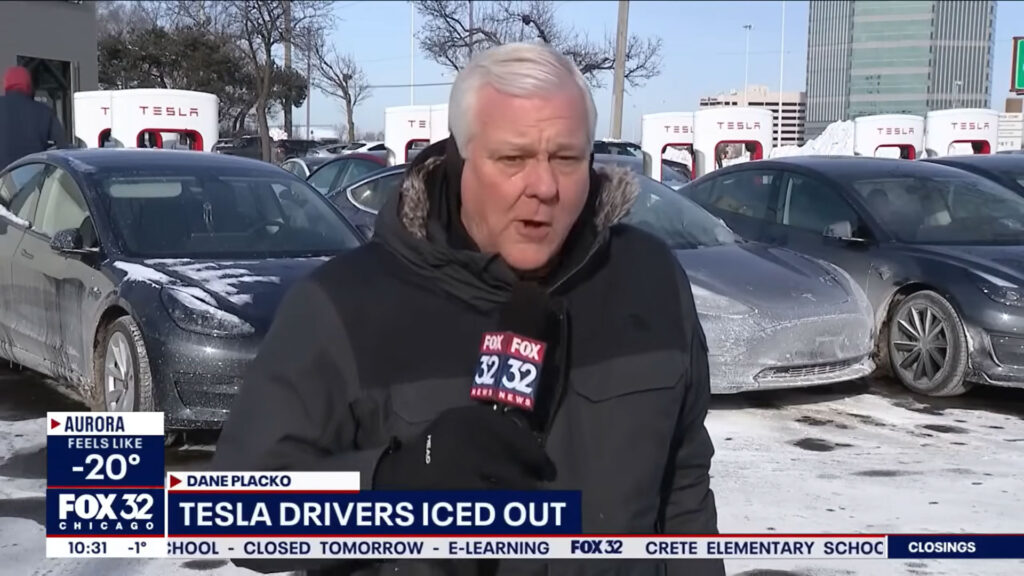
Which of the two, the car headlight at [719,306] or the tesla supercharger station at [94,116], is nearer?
the car headlight at [719,306]

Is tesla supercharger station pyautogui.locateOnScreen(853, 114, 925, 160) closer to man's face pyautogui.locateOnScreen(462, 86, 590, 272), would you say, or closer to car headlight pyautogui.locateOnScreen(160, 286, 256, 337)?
car headlight pyautogui.locateOnScreen(160, 286, 256, 337)

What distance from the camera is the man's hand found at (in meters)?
1.60

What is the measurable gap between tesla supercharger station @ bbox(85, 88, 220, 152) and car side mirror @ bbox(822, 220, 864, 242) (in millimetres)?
A: 7808

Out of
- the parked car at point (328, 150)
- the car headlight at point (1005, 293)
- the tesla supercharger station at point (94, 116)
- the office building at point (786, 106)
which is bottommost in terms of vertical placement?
the car headlight at point (1005, 293)

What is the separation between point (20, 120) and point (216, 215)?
3661 mm

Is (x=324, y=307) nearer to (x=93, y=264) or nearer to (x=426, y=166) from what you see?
(x=426, y=166)

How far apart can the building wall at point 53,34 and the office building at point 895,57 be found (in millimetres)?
25354

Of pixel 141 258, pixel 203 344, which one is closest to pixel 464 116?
pixel 203 344

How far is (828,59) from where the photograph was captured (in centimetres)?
4788

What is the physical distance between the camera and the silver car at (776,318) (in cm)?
623

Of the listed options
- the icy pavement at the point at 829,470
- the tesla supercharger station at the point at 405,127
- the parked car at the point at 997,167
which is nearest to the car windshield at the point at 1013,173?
the parked car at the point at 997,167

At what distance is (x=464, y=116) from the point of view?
5.95 ft

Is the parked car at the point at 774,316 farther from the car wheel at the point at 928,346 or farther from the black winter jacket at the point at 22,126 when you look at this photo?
the black winter jacket at the point at 22,126

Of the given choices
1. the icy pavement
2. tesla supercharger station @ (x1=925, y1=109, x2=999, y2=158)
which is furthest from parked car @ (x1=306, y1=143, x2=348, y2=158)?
the icy pavement
